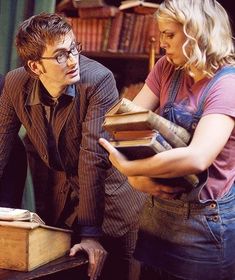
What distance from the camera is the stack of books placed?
4.17ft

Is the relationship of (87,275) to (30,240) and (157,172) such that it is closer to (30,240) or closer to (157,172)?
(30,240)

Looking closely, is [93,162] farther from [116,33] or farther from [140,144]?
[116,33]

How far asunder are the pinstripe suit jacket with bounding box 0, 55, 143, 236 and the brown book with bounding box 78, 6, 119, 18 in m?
1.45

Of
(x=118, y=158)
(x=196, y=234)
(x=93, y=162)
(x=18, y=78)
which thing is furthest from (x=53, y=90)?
(x=196, y=234)

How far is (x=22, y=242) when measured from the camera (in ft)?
5.58

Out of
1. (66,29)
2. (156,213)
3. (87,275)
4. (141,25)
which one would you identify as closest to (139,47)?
(141,25)

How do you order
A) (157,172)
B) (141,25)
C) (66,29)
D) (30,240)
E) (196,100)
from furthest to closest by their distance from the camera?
(141,25) < (66,29) < (30,240) < (196,100) < (157,172)

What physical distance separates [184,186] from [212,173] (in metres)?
0.08

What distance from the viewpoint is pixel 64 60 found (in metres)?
1.98

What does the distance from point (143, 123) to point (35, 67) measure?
861mm

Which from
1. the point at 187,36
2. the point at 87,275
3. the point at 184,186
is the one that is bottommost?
the point at 87,275

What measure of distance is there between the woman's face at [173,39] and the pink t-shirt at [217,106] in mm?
57

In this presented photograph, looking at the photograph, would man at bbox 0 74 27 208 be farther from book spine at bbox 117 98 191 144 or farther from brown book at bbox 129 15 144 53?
brown book at bbox 129 15 144 53

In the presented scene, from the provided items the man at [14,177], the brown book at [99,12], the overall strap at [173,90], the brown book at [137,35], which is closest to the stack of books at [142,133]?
the overall strap at [173,90]
